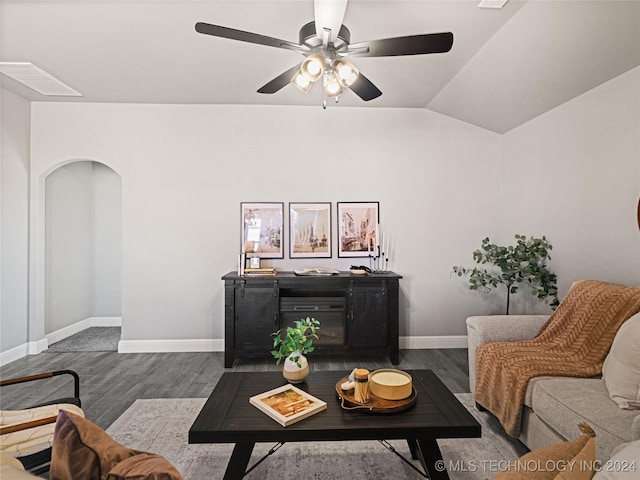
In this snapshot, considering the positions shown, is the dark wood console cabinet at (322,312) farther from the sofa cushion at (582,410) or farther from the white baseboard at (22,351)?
the white baseboard at (22,351)

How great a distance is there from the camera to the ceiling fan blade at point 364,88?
231 centimetres

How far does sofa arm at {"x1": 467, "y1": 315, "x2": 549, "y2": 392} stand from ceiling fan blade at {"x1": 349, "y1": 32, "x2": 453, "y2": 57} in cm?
190

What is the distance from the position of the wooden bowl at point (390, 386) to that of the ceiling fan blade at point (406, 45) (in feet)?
5.77

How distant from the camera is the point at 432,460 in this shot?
63.2 inches

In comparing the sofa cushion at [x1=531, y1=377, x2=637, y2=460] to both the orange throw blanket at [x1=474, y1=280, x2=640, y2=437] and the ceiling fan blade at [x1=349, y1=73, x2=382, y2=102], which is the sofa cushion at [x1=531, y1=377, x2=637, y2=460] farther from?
the ceiling fan blade at [x1=349, y1=73, x2=382, y2=102]

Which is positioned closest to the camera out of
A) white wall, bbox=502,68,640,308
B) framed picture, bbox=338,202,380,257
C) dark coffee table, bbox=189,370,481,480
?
dark coffee table, bbox=189,370,481,480

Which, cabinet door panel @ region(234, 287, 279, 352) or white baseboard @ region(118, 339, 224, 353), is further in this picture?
white baseboard @ region(118, 339, 224, 353)

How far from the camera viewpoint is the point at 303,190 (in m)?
4.12

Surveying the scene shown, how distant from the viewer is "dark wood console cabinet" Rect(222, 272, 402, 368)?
11.7 feet

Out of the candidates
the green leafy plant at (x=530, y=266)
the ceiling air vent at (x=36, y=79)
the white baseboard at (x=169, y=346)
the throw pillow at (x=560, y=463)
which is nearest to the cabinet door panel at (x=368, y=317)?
the green leafy plant at (x=530, y=266)

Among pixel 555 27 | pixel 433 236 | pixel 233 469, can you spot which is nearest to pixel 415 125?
pixel 433 236

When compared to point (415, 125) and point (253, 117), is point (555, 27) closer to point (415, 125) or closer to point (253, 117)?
point (415, 125)

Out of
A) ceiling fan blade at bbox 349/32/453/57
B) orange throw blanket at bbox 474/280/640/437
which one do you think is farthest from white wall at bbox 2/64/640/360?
ceiling fan blade at bbox 349/32/453/57

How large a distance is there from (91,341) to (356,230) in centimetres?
363
